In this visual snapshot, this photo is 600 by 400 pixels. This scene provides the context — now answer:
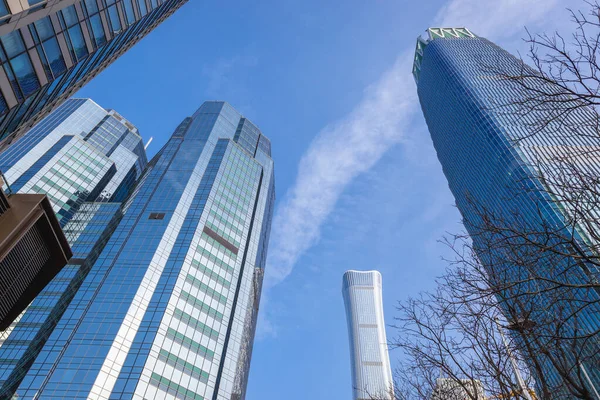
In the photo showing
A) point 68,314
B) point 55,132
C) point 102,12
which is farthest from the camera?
point 55,132

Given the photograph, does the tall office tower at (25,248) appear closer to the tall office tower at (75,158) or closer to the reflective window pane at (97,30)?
the reflective window pane at (97,30)

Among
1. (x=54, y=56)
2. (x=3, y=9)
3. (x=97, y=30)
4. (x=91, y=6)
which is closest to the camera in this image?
(x=3, y=9)

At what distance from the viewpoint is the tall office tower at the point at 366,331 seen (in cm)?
15245

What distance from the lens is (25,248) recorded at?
12.9 meters


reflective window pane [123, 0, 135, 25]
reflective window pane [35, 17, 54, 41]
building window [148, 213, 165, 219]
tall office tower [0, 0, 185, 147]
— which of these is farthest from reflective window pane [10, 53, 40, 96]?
building window [148, 213, 165, 219]

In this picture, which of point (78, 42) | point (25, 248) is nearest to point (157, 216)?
point (78, 42)

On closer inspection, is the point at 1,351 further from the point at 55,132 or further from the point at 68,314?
the point at 55,132

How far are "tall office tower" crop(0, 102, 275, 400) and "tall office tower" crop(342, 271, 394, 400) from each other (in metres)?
93.5

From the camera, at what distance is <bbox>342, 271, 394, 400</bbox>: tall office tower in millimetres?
152450

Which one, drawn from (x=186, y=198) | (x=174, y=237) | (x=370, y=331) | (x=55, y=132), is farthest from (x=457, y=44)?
(x=370, y=331)

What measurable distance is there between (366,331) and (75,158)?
428ft

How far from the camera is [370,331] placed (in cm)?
16400

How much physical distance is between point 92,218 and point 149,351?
48.5 metres

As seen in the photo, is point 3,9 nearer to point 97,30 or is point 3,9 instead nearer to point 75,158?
point 97,30
